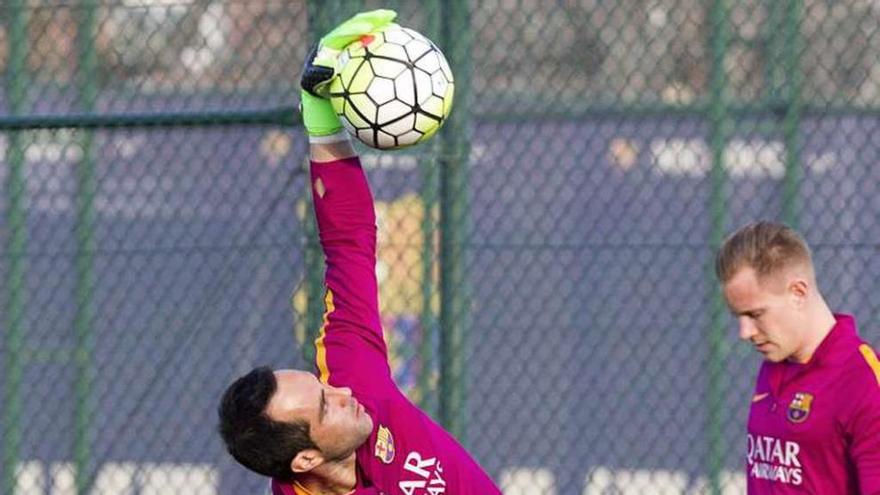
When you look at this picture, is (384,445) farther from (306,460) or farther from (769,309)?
(769,309)

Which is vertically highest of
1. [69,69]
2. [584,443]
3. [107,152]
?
[69,69]

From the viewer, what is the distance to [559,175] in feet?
32.5

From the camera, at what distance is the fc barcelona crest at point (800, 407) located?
3.92 metres

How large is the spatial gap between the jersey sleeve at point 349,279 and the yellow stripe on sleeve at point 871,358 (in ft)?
3.93

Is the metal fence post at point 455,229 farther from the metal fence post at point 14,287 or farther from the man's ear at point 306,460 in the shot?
the man's ear at point 306,460

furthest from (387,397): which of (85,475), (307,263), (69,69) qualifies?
(69,69)

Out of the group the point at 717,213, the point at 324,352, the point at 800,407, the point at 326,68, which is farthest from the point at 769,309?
the point at 717,213

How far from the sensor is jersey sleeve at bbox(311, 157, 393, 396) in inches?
155

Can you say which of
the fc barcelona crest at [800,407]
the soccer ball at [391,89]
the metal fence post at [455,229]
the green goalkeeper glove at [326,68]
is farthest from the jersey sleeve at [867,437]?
the metal fence post at [455,229]

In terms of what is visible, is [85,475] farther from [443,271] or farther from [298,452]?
[298,452]

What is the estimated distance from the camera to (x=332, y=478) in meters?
3.80

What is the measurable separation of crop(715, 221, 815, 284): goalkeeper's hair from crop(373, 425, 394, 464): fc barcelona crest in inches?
36.8

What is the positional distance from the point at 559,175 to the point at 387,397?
19.8 ft

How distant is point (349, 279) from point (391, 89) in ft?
1.65
